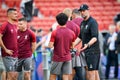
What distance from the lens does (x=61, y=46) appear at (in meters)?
11.2

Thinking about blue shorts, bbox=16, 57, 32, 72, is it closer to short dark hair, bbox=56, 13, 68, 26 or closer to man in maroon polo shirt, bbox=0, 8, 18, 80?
man in maroon polo shirt, bbox=0, 8, 18, 80

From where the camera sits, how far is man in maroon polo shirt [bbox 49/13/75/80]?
11164 mm

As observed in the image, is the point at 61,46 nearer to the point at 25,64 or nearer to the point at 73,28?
the point at 73,28

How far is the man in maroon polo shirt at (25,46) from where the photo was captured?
A: 12.3m

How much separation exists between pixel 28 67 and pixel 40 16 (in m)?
14.6

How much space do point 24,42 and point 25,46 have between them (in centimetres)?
10

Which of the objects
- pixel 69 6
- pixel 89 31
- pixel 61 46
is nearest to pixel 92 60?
pixel 89 31

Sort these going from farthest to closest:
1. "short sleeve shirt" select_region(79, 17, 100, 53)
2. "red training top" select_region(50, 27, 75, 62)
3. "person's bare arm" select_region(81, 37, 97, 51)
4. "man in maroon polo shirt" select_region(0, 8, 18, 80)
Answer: "short sleeve shirt" select_region(79, 17, 100, 53) < "person's bare arm" select_region(81, 37, 97, 51) < "man in maroon polo shirt" select_region(0, 8, 18, 80) < "red training top" select_region(50, 27, 75, 62)

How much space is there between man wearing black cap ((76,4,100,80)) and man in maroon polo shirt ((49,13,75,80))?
29.0 inches

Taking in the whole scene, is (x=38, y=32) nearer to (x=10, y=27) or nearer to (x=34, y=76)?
(x=34, y=76)

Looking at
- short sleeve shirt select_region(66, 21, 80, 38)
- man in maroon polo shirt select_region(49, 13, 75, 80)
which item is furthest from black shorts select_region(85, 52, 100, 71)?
man in maroon polo shirt select_region(49, 13, 75, 80)

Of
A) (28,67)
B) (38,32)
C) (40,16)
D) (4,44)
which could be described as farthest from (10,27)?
(40,16)

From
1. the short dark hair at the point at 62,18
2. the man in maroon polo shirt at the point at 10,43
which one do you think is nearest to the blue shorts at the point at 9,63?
the man in maroon polo shirt at the point at 10,43

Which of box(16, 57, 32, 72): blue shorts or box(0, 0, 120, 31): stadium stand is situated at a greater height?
box(0, 0, 120, 31): stadium stand
